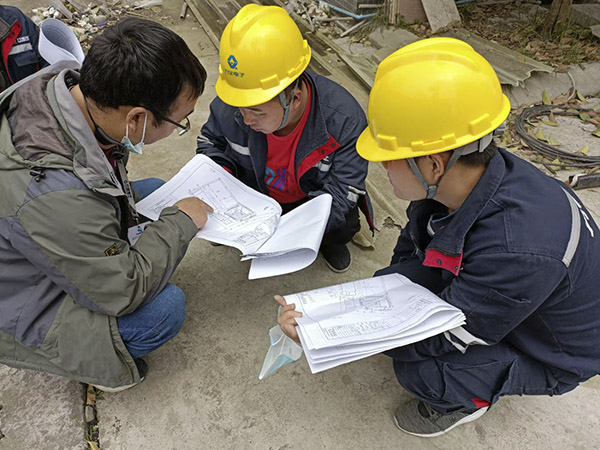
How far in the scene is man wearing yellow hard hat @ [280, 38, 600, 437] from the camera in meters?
1.19

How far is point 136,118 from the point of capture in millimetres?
1496

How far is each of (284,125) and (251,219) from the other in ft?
1.52

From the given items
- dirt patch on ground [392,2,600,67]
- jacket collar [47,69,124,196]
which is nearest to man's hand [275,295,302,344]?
jacket collar [47,69,124,196]

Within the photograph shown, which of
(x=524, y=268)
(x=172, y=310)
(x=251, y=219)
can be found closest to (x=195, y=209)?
(x=251, y=219)

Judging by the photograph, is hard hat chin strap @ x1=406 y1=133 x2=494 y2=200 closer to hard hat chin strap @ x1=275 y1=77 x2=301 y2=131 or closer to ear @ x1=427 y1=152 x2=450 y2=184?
ear @ x1=427 y1=152 x2=450 y2=184

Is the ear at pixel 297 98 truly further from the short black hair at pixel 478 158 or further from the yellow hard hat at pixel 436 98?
the short black hair at pixel 478 158

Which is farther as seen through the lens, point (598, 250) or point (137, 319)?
point (137, 319)

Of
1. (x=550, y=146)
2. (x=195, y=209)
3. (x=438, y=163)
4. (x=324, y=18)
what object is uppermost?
(x=438, y=163)

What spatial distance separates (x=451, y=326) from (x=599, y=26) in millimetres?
4629

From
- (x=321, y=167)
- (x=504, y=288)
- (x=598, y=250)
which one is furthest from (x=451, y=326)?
(x=321, y=167)

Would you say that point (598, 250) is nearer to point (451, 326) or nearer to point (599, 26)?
point (451, 326)

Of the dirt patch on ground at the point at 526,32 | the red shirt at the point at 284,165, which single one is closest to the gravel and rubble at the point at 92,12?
the dirt patch on ground at the point at 526,32

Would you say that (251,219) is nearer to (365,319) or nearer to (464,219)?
(365,319)

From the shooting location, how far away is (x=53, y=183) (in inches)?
51.6
